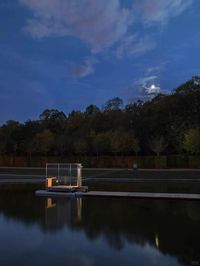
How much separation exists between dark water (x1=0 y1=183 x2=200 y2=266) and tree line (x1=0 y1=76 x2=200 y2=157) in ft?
123

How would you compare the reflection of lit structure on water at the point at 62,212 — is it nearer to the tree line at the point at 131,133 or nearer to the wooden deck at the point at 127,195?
the wooden deck at the point at 127,195

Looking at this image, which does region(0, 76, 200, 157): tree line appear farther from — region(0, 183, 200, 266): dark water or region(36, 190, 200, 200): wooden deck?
region(0, 183, 200, 266): dark water

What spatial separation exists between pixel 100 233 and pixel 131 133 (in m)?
49.5

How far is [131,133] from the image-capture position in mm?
60344

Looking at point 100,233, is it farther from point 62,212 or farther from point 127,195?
point 127,195

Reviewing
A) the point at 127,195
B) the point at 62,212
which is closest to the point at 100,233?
the point at 62,212

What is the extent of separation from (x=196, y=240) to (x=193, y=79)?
54122 mm

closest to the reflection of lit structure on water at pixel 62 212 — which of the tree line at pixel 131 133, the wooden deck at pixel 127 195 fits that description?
the wooden deck at pixel 127 195

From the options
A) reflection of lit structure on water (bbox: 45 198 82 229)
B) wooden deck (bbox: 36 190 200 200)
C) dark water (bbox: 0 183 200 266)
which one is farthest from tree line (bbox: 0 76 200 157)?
dark water (bbox: 0 183 200 266)

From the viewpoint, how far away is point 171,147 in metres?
60.5

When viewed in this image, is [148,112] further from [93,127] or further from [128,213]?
[128,213]

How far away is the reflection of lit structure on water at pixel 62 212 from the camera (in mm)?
12945

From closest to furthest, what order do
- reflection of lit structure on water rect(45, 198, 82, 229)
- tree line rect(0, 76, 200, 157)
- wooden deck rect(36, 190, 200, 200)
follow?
reflection of lit structure on water rect(45, 198, 82, 229) → wooden deck rect(36, 190, 200, 200) → tree line rect(0, 76, 200, 157)

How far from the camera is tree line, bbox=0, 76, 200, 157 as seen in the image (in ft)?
191
